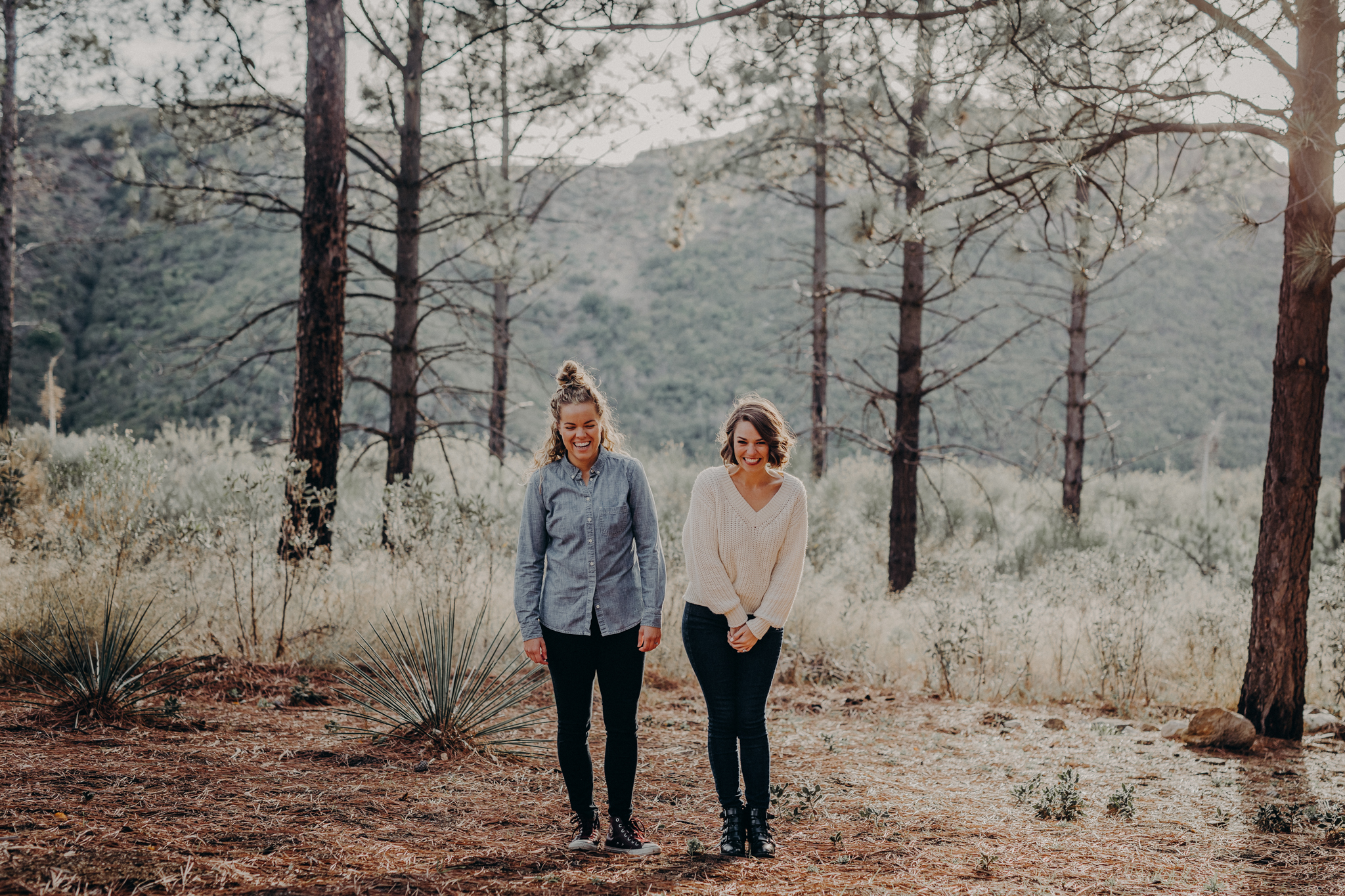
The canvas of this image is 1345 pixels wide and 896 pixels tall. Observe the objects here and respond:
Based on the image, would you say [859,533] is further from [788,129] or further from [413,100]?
[413,100]

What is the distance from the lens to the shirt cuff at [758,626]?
2904mm

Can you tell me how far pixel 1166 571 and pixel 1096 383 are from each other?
25775mm

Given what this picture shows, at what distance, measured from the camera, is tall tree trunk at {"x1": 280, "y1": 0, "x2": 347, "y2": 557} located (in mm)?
6785

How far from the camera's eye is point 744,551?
117 inches

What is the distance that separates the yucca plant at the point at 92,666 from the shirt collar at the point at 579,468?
102 inches

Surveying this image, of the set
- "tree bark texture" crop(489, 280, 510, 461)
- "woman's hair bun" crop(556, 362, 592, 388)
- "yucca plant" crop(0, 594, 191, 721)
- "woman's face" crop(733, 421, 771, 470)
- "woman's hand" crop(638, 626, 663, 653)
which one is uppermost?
"tree bark texture" crop(489, 280, 510, 461)

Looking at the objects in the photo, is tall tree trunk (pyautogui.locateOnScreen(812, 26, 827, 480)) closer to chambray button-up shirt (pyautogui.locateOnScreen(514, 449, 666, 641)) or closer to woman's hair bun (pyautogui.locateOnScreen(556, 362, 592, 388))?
woman's hair bun (pyautogui.locateOnScreen(556, 362, 592, 388))

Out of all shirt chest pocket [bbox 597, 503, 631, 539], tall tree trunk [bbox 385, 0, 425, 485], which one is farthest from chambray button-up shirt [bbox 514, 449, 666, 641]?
tall tree trunk [bbox 385, 0, 425, 485]

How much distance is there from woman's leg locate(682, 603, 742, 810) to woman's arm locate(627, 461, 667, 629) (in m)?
0.12

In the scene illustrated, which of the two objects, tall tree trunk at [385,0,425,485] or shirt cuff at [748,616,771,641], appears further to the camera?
tall tree trunk at [385,0,425,485]

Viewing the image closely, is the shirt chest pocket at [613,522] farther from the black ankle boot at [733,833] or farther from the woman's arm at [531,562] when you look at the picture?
the black ankle boot at [733,833]

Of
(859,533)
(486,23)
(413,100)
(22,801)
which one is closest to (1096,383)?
(859,533)

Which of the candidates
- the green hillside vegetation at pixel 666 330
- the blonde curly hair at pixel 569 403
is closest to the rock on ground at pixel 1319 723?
the blonde curly hair at pixel 569 403

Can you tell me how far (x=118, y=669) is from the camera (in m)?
4.20
